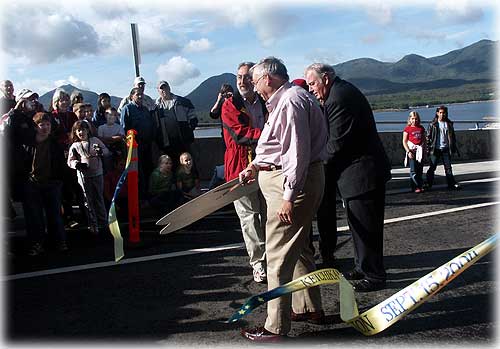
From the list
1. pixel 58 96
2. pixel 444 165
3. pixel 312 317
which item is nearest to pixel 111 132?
pixel 58 96

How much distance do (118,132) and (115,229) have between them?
8.63 feet

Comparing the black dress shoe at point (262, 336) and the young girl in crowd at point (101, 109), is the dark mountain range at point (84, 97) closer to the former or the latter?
the young girl in crowd at point (101, 109)

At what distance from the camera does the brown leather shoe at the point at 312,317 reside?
15.6 ft

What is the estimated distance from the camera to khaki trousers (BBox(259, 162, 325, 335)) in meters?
4.39

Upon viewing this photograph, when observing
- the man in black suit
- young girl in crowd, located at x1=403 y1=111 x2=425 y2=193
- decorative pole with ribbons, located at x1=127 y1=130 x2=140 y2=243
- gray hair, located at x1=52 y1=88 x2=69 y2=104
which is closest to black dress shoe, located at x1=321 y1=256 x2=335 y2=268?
the man in black suit

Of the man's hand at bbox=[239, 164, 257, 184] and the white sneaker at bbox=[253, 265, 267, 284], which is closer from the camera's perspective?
the man's hand at bbox=[239, 164, 257, 184]

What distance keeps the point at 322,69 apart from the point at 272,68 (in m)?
1.32

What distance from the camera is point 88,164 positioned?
8.16 metres

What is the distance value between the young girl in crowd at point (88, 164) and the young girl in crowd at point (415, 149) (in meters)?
6.25

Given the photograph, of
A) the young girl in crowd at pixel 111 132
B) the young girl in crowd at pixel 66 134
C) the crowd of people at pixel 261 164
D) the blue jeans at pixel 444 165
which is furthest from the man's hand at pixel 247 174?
the blue jeans at pixel 444 165

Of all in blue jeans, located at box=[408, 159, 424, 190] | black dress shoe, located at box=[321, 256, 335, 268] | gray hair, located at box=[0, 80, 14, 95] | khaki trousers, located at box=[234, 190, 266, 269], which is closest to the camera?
khaki trousers, located at box=[234, 190, 266, 269]

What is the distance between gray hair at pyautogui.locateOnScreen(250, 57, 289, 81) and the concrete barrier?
8414 mm

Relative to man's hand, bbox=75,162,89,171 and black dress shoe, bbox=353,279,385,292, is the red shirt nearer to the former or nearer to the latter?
man's hand, bbox=75,162,89,171

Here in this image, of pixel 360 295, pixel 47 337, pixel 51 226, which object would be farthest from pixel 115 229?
pixel 360 295
